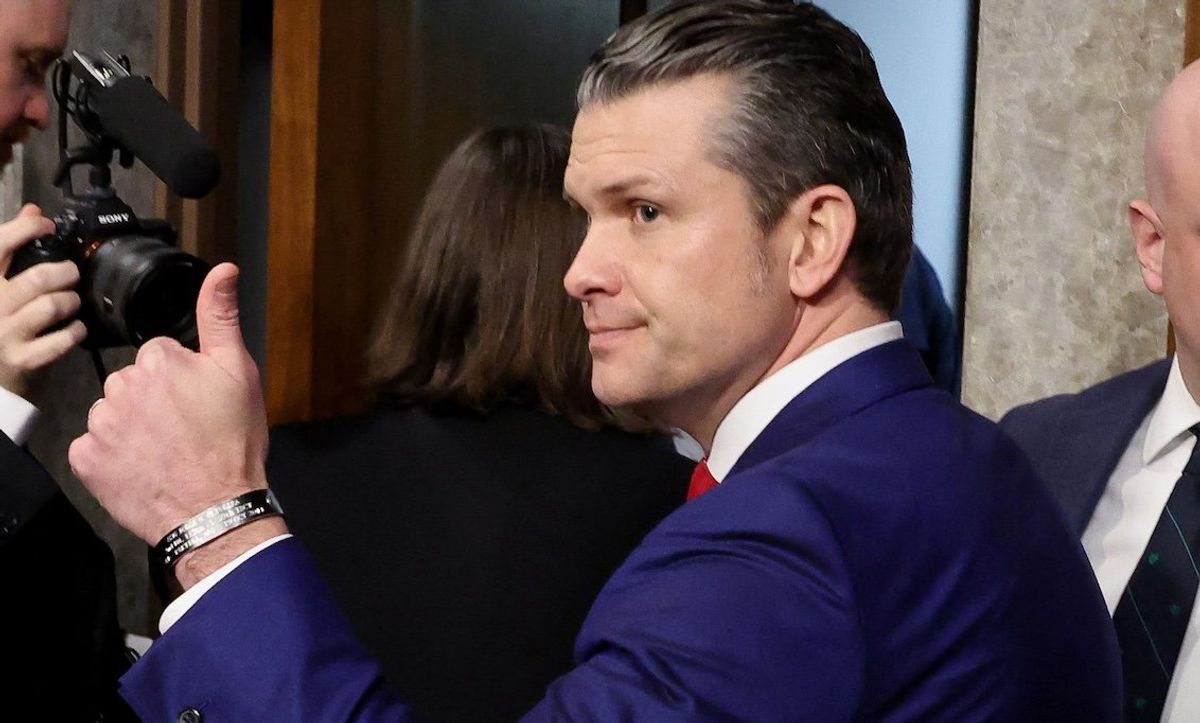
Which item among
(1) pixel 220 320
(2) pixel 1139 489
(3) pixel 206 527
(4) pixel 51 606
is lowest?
Answer: (4) pixel 51 606

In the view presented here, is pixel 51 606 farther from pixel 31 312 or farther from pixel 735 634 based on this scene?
pixel 735 634

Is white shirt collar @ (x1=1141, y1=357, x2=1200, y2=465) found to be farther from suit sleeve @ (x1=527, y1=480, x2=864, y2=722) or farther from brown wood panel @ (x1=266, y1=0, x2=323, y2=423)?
brown wood panel @ (x1=266, y1=0, x2=323, y2=423)

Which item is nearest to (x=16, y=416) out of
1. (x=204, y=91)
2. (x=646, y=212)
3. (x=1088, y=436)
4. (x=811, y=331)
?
(x=646, y=212)

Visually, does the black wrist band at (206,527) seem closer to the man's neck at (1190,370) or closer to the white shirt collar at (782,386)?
the white shirt collar at (782,386)

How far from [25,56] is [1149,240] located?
1235 mm

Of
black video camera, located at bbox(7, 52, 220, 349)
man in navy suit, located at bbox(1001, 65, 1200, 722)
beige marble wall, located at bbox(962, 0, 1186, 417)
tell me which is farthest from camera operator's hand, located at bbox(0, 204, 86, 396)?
beige marble wall, located at bbox(962, 0, 1186, 417)

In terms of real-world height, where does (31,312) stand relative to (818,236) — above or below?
below

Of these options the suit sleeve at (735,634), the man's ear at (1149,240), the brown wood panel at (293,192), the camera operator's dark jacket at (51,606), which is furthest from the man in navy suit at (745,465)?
the brown wood panel at (293,192)

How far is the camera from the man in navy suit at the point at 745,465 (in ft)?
2.89

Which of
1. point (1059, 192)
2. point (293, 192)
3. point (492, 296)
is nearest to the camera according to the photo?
point (492, 296)

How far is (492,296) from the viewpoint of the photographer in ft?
5.58

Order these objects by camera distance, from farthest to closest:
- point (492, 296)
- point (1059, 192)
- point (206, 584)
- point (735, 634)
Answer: point (1059, 192) < point (492, 296) < point (206, 584) < point (735, 634)

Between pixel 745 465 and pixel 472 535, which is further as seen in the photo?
pixel 472 535

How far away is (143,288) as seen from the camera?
54.7 inches
